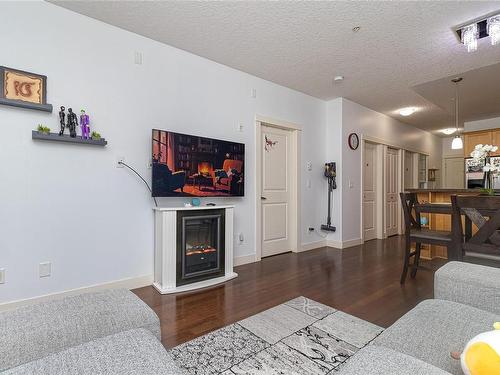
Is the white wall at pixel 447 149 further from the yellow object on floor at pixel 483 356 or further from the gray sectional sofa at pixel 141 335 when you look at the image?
the yellow object on floor at pixel 483 356

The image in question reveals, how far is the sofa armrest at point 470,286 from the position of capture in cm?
130

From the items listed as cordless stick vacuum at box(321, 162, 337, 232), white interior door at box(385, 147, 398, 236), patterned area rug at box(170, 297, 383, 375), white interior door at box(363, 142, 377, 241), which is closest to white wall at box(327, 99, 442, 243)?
cordless stick vacuum at box(321, 162, 337, 232)

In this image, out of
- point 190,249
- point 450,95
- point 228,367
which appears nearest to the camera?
point 228,367

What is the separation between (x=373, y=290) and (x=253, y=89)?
3.00 metres

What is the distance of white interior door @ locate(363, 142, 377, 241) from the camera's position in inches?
213

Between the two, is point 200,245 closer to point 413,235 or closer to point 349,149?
point 413,235

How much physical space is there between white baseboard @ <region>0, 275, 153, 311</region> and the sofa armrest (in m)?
2.61

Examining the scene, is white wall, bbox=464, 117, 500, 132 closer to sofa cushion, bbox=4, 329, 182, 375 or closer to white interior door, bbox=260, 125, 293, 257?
white interior door, bbox=260, 125, 293, 257

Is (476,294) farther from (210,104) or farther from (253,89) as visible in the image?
(253,89)

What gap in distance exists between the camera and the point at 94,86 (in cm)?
255

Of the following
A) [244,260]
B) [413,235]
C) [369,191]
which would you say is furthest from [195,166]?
[369,191]

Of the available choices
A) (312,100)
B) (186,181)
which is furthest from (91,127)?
(312,100)

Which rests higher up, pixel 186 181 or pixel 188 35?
pixel 188 35

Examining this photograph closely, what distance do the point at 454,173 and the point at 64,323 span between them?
33.1ft
